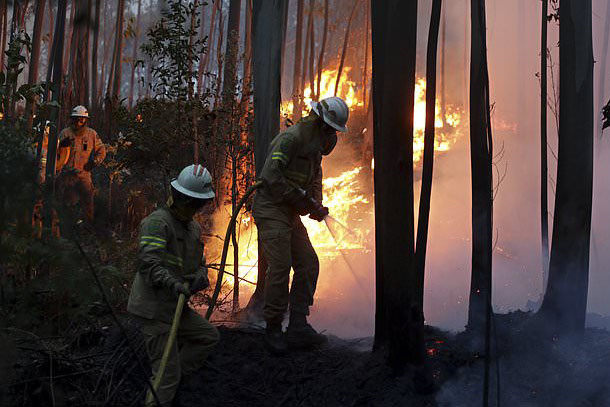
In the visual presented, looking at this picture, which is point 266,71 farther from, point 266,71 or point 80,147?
point 80,147

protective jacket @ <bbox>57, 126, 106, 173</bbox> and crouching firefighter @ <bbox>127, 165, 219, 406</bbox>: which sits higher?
protective jacket @ <bbox>57, 126, 106, 173</bbox>

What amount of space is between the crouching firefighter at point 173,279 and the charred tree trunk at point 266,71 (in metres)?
2.60

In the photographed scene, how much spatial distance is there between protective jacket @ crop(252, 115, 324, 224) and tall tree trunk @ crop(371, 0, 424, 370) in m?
0.83

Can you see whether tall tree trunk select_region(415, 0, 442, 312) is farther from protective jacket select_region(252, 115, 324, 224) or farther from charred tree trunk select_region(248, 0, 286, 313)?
charred tree trunk select_region(248, 0, 286, 313)

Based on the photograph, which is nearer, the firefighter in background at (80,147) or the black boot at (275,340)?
the black boot at (275,340)

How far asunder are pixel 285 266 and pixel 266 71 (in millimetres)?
2810

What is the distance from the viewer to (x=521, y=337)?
5.23m

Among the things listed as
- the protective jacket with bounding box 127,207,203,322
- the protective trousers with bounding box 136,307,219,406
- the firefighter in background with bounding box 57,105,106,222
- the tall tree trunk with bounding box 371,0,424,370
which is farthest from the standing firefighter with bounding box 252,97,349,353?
the firefighter in background with bounding box 57,105,106,222

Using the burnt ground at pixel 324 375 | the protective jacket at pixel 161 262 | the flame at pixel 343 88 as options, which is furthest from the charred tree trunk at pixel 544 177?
the flame at pixel 343 88

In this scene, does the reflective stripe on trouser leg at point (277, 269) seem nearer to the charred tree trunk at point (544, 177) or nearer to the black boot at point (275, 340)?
the black boot at point (275, 340)

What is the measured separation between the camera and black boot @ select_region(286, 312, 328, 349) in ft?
18.1

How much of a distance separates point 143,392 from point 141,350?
765mm

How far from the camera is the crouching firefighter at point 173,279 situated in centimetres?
411

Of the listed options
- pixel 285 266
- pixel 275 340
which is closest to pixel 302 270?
pixel 285 266
